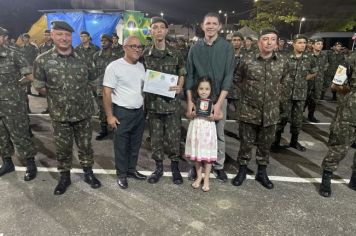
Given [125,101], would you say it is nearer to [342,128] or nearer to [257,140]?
[257,140]

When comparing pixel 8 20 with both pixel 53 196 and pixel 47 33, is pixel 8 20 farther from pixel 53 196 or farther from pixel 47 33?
pixel 53 196

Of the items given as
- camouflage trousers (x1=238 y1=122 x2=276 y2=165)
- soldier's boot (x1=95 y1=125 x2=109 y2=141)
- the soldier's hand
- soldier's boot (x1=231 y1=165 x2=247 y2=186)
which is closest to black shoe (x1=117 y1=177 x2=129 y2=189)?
the soldier's hand

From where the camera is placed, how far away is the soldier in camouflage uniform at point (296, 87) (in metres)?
5.16

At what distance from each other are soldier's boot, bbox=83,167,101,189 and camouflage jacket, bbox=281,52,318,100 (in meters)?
3.51

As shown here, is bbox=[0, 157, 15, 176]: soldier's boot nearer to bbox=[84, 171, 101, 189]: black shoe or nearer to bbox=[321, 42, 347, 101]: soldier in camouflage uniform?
bbox=[84, 171, 101, 189]: black shoe

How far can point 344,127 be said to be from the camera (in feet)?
11.7

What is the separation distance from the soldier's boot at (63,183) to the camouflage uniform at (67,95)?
82 mm

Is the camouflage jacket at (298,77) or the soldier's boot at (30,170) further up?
the camouflage jacket at (298,77)

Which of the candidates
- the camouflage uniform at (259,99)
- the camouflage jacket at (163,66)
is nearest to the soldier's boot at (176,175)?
the camouflage jacket at (163,66)

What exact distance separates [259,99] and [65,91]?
7.95 feet

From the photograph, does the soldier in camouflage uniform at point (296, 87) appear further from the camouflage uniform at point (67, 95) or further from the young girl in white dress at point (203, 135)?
the camouflage uniform at point (67, 95)

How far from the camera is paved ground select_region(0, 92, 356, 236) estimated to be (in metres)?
3.00

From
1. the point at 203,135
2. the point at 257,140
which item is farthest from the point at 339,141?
the point at 203,135

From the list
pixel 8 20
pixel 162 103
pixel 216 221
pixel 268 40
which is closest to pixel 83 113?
pixel 162 103
